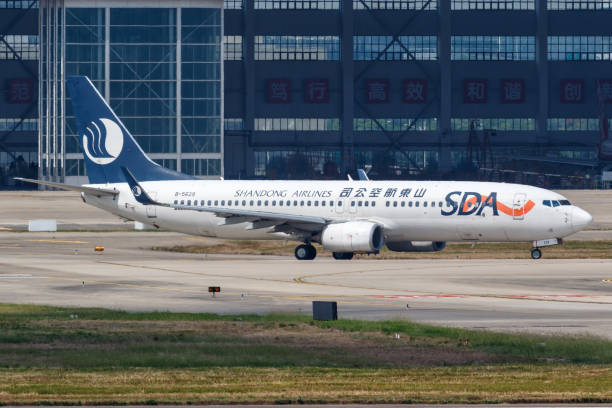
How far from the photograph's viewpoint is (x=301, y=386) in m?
21.1

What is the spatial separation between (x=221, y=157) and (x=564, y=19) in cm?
5472

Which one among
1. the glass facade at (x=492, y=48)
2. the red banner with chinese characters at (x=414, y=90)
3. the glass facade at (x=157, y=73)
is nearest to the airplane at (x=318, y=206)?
the glass facade at (x=157, y=73)

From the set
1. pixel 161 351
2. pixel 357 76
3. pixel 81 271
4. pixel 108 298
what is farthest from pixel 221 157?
pixel 161 351

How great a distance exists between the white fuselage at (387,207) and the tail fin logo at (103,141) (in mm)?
2302

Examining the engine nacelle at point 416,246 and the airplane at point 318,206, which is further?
the engine nacelle at point 416,246

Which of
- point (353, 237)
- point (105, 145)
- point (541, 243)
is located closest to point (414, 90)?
point (105, 145)

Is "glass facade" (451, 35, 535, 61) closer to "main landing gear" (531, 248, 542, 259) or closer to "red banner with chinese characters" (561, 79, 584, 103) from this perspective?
"red banner with chinese characters" (561, 79, 584, 103)

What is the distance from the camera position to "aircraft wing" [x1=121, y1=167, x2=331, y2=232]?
5653 cm

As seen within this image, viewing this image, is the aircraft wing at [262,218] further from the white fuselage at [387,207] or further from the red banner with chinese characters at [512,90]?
the red banner with chinese characters at [512,90]

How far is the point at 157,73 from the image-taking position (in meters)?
128

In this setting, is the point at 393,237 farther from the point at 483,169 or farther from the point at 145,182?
the point at 483,169

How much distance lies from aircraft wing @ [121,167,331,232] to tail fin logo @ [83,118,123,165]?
5769 mm

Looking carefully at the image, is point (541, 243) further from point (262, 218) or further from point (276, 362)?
point (276, 362)

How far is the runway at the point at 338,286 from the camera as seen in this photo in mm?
34125
